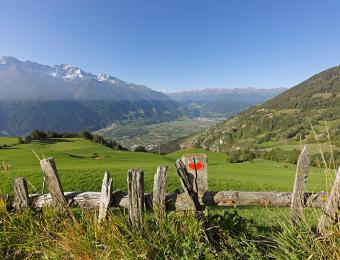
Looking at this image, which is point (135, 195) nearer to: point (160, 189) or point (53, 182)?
point (160, 189)

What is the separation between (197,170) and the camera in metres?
5.50

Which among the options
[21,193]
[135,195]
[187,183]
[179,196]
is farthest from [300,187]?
[21,193]

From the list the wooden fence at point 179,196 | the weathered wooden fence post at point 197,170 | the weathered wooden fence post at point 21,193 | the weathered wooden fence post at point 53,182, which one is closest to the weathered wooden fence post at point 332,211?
the wooden fence at point 179,196

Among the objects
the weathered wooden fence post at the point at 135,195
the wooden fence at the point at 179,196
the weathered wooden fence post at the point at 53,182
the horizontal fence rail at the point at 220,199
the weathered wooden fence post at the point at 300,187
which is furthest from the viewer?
the weathered wooden fence post at the point at 53,182

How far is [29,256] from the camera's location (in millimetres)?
5023

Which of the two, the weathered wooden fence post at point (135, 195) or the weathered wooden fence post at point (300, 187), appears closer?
the weathered wooden fence post at point (300, 187)

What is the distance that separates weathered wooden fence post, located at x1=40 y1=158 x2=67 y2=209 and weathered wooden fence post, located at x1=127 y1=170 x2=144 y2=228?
1.46 meters

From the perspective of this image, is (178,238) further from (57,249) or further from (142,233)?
(57,249)

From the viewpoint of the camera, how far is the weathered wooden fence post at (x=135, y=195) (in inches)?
213

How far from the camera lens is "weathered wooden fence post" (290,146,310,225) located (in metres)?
4.96

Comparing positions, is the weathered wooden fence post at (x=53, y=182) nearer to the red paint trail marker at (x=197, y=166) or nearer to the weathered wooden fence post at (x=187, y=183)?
the weathered wooden fence post at (x=187, y=183)

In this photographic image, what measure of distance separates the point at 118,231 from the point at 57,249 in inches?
40.2

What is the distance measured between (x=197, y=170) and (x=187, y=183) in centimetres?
30

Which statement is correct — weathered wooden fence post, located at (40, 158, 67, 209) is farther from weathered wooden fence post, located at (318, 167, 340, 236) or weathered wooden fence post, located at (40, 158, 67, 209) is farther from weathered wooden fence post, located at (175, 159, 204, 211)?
weathered wooden fence post, located at (318, 167, 340, 236)
